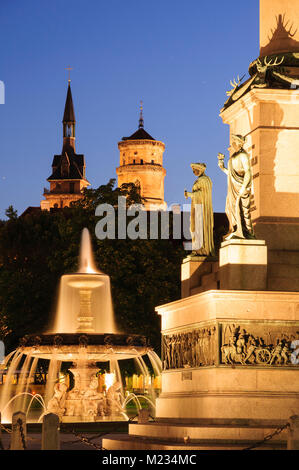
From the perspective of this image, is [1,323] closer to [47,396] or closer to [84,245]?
[84,245]

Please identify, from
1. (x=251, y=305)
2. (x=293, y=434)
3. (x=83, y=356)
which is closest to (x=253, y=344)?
(x=251, y=305)

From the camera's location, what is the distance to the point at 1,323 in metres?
52.4

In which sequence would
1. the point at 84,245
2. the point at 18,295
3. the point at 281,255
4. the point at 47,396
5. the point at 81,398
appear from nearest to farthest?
the point at 281,255 → the point at 81,398 → the point at 47,396 → the point at 84,245 → the point at 18,295

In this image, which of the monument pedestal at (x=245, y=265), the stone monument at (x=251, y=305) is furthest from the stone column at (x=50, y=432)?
the monument pedestal at (x=245, y=265)

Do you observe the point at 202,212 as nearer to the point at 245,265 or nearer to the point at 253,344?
the point at 245,265

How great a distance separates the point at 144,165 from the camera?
18325cm

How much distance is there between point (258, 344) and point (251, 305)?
30.2 inches

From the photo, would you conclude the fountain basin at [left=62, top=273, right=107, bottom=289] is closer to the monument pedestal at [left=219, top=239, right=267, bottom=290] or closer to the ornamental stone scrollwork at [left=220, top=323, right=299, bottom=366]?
the monument pedestal at [left=219, top=239, right=267, bottom=290]

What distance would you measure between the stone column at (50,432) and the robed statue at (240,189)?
5.88 meters

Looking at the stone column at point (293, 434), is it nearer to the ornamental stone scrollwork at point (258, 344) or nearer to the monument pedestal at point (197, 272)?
the ornamental stone scrollwork at point (258, 344)

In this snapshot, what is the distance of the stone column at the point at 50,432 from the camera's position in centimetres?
1830

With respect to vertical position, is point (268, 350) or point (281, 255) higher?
point (281, 255)

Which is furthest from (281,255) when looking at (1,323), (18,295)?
(1,323)
